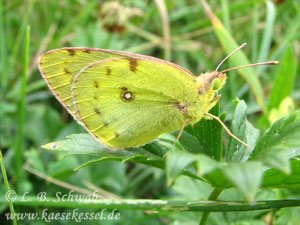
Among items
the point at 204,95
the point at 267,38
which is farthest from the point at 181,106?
the point at 267,38

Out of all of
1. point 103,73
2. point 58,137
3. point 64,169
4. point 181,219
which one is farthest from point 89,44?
point 181,219

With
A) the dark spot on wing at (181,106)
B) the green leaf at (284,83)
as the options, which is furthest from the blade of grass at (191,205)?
the green leaf at (284,83)

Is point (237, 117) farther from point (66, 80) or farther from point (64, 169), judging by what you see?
point (64, 169)

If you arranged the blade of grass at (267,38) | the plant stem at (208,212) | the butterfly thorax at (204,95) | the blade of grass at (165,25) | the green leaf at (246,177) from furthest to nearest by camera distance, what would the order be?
the blade of grass at (165,25) < the blade of grass at (267,38) < the butterfly thorax at (204,95) < the plant stem at (208,212) < the green leaf at (246,177)

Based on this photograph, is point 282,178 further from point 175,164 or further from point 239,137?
point 175,164

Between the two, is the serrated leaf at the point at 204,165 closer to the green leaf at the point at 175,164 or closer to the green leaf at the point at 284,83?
the green leaf at the point at 175,164

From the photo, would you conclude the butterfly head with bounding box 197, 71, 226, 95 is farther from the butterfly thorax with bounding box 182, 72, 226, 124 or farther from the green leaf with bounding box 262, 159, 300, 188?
the green leaf with bounding box 262, 159, 300, 188
